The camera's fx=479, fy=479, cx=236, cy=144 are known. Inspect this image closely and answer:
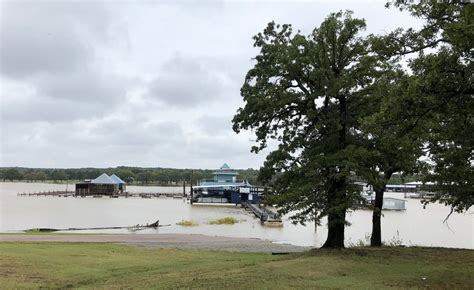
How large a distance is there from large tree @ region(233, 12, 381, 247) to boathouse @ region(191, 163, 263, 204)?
83388 mm

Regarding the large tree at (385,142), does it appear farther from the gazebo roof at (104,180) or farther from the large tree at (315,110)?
Result: the gazebo roof at (104,180)

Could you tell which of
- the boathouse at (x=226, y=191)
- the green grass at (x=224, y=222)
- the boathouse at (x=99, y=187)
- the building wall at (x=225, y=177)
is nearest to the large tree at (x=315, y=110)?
the green grass at (x=224, y=222)

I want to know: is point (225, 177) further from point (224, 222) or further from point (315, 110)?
point (315, 110)

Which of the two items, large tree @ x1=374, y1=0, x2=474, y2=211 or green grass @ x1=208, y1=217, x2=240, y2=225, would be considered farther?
green grass @ x1=208, y1=217, x2=240, y2=225

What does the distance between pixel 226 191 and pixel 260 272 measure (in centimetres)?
9877

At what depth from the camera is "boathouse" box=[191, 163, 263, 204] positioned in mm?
108812

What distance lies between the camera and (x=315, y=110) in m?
20.5

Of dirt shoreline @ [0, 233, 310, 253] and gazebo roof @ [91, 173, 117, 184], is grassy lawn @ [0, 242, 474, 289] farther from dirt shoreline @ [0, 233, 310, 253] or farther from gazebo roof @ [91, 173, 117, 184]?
gazebo roof @ [91, 173, 117, 184]

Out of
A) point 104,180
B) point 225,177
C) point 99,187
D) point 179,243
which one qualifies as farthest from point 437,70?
point 104,180

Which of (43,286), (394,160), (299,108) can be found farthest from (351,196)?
(43,286)

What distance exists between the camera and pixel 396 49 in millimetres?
12430

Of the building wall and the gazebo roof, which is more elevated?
the building wall

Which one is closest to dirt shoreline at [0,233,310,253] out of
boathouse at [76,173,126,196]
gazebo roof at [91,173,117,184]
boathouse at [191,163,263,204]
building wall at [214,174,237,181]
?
boathouse at [191,163,263,204]

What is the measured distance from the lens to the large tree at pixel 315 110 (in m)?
19.9
